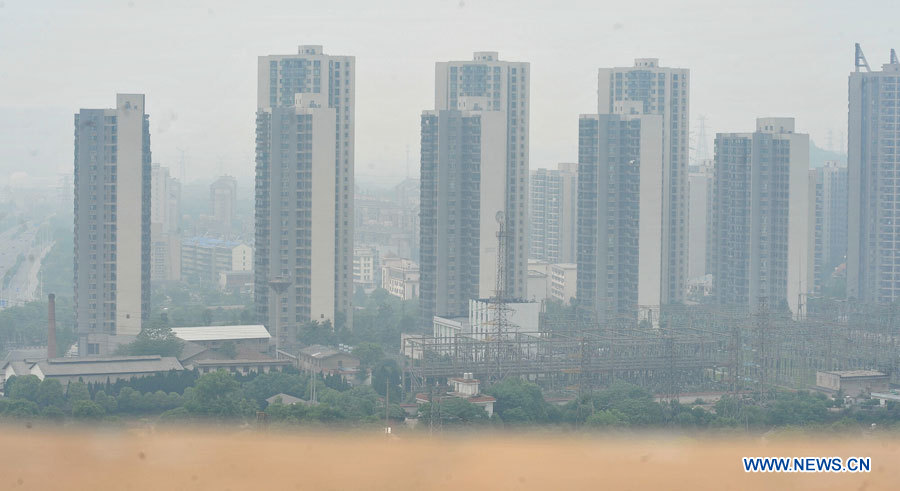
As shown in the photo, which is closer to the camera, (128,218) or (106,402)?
(106,402)

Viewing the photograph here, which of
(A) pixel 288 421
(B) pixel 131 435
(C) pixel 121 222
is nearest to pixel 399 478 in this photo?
(B) pixel 131 435

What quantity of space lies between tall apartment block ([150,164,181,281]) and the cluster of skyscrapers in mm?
8261

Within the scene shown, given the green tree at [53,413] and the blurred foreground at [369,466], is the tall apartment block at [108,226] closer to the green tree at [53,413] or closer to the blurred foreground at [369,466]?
the green tree at [53,413]

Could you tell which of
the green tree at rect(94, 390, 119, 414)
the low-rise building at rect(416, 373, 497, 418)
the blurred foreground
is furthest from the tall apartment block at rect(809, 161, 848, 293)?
the blurred foreground

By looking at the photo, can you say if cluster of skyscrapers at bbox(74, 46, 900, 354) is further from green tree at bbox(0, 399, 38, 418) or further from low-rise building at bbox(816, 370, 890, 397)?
green tree at bbox(0, 399, 38, 418)

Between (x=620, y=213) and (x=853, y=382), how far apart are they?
4690 millimetres

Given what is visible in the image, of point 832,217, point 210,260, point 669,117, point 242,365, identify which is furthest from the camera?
point 210,260

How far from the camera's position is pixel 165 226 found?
25031 millimetres

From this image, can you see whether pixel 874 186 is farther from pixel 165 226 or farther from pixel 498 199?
pixel 165 226

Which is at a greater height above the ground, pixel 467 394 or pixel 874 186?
pixel 874 186

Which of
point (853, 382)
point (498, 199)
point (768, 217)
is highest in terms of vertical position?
point (498, 199)

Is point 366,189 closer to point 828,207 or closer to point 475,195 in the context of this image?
point 828,207

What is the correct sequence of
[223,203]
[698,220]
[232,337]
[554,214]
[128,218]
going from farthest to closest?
[223,203]
[554,214]
[698,220]
[128,218]
[232,337]

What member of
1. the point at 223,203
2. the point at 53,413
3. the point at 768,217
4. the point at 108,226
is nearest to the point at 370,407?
the point at 53,413
